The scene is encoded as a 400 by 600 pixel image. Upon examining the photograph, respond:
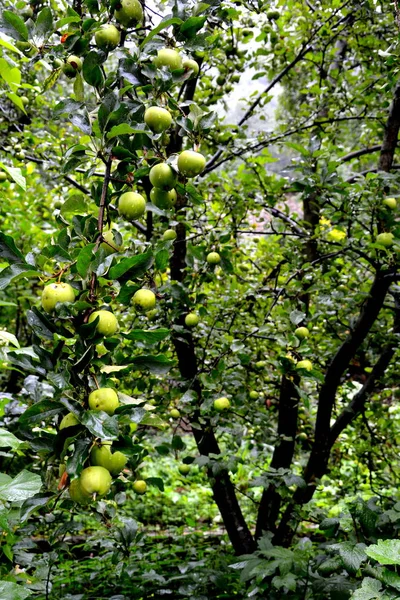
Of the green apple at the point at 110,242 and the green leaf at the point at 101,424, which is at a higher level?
the green apple at the point at 110,242

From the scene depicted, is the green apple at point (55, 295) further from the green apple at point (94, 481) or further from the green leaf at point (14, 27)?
the green leaf at point (14, 27)

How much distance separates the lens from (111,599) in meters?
1.71

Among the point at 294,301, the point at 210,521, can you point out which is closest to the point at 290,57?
the point at 294,301

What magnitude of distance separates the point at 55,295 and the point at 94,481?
0.31 metres

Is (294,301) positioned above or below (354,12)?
below

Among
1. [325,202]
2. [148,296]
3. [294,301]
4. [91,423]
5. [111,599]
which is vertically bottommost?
[111,599]

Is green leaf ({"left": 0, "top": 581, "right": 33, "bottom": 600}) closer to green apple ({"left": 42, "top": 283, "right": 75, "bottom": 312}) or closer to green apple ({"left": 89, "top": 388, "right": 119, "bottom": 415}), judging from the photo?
green apple ({"left": 89, "top": 388, "right": 119, "bottom": 415})

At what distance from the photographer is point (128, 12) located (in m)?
0.99

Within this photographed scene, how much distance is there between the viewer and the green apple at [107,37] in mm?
965

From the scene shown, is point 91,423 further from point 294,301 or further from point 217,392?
point 294,301

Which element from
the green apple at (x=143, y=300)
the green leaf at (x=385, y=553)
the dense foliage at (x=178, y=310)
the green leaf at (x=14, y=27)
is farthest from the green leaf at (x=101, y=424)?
the green leaf at (x=14, y=27)

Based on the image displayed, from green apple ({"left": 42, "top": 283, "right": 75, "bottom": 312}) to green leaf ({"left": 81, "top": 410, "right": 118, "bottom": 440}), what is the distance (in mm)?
204

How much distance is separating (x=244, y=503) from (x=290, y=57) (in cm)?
326

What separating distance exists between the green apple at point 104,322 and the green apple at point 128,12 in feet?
2.00
